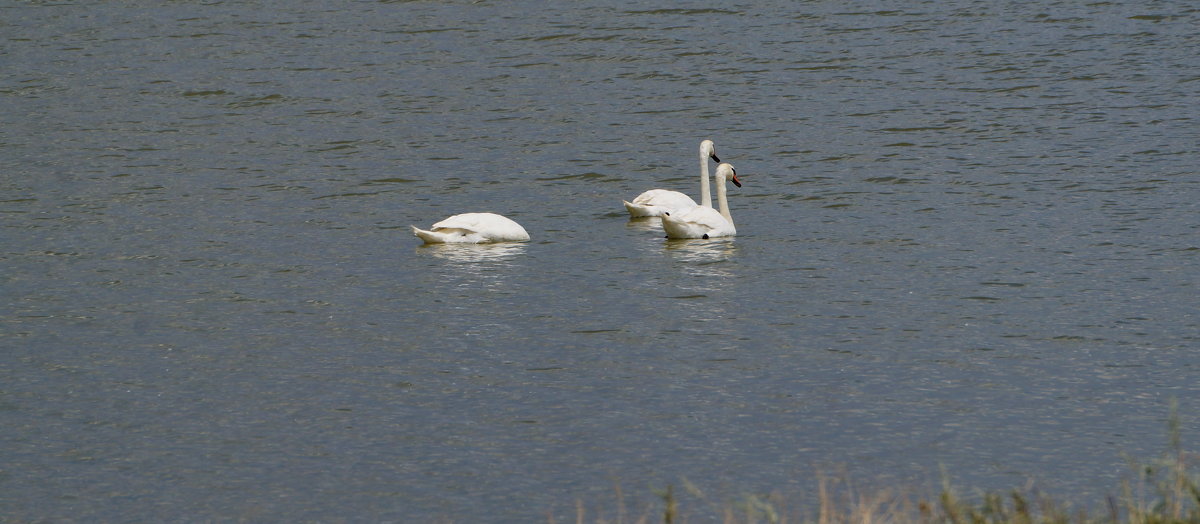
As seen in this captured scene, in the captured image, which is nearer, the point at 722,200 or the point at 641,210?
the point at 722,200

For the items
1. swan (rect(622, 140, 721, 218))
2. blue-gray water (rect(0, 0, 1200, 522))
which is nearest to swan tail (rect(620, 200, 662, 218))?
swan (rect(622, 140, 721, 218))

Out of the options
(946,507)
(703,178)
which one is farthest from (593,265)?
(946,507)

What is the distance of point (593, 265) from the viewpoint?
49.5 feet

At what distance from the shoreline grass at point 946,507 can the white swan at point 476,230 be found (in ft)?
25.5

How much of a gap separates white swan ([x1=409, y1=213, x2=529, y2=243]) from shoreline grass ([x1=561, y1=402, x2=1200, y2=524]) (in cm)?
778

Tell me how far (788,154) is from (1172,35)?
28.4 ft

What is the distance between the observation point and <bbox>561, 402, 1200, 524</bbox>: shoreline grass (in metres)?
5.96

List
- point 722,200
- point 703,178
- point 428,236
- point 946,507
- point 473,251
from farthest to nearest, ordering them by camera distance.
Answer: point 703,178, point 722,200, point 428,236, point 473,251, point 946,507

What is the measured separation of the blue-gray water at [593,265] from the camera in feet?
30.7

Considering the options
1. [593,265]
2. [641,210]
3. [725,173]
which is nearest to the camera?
[593,265]

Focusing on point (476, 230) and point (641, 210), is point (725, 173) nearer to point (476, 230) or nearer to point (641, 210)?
point (641, 210)

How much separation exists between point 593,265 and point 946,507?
9.32m

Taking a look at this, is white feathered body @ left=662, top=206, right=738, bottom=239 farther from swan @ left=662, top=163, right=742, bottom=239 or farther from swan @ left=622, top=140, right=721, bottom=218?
swan @ left=622, top=140, right=721, bottom=218

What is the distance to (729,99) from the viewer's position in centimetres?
2370
